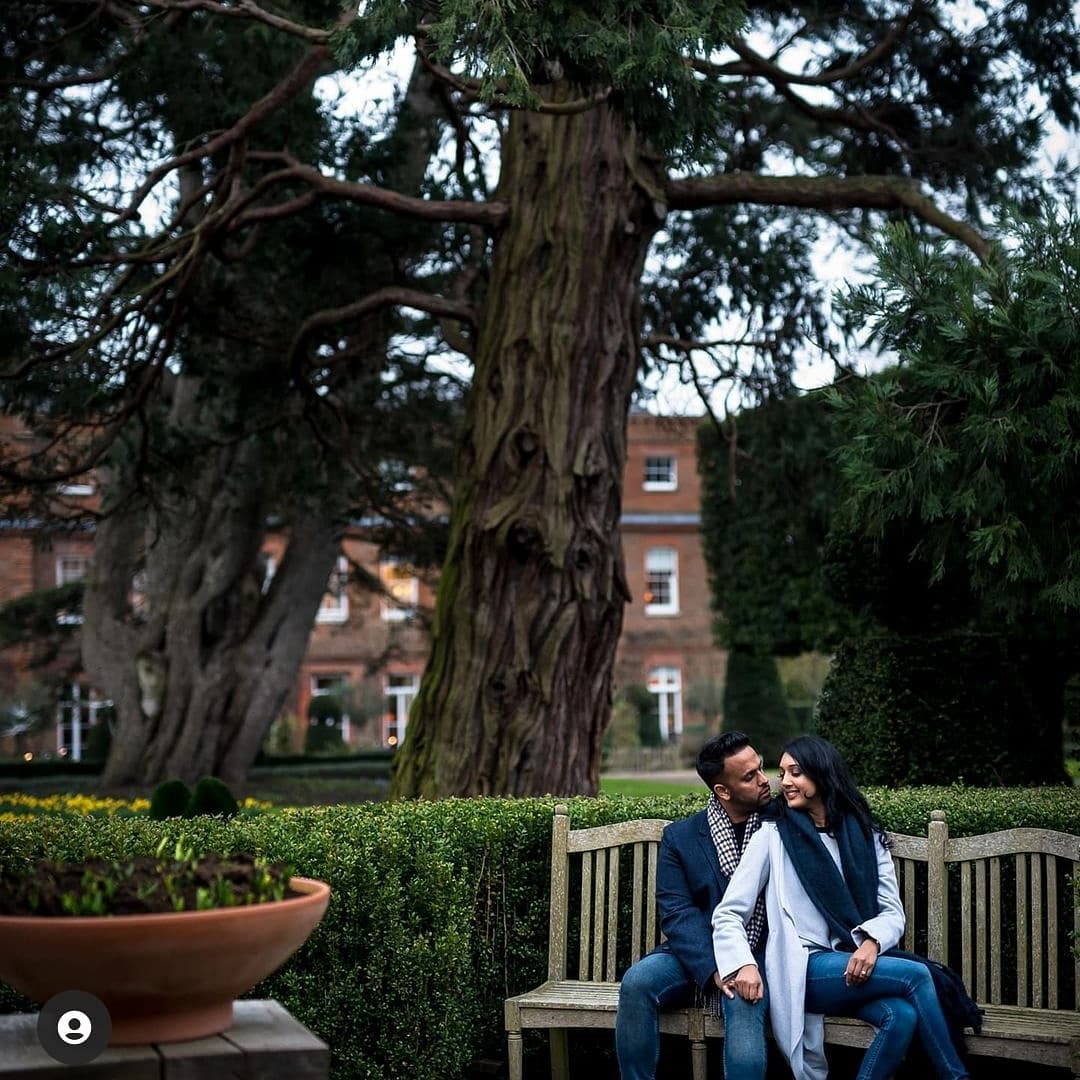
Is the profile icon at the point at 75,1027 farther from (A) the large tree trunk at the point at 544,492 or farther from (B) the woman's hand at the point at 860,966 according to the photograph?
(A) the large tree trunk at the point at 544,492

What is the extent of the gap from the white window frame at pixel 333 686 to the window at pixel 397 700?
121cm

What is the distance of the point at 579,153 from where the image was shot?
31.3 ft

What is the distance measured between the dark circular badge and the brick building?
31.8 m

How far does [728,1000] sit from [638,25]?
A: 4.27 metres

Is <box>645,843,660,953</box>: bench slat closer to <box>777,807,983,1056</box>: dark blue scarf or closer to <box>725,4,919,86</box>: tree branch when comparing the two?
<box>777,807,983,1056</box>: dark blue scarf

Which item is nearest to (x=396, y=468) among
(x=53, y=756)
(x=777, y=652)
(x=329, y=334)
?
(x=329, y=334)

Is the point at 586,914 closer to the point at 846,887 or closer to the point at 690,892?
the point at 690,892

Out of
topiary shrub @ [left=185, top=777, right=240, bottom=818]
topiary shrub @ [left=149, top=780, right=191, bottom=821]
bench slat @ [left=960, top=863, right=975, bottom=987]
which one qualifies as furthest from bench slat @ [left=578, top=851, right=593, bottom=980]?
topiary shrub @ [left=149, top=780, right=191, bottom=821]

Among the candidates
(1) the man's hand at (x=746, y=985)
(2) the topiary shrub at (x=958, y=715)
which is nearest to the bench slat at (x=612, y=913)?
(1) the man's hand at (x=746, y=985)

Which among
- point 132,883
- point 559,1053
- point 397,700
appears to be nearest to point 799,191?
point 559,1053

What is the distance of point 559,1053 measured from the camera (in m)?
5.45

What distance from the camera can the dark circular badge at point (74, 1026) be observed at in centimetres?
283

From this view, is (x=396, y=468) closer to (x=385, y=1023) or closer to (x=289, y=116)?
(x=289, y=116)

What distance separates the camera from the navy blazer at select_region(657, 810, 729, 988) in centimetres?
504
